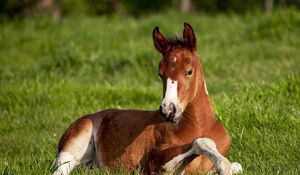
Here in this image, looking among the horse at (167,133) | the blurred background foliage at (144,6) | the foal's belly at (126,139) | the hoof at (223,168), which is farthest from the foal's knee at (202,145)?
the blurred background foliage at (144,6)

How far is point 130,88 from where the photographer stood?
1134 cm

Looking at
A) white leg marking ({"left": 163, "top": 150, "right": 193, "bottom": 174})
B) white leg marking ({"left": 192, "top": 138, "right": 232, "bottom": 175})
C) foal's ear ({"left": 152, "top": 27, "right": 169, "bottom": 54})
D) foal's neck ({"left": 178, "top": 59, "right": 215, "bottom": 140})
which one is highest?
foal's ear ({"left": 152, "top": 27, "right": 169, "bottom": 54})

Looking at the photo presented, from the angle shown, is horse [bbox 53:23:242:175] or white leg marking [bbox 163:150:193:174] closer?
horse [bbox 53:23:242:175]

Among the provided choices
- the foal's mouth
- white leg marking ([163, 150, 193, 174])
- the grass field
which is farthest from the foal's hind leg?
the foal's mouth

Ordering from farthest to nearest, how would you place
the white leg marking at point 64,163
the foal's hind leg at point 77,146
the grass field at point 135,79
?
1. the grass field at point 135,79
2. the foal's hind leg at point 77,146
3. the white leg marking at point 64,163

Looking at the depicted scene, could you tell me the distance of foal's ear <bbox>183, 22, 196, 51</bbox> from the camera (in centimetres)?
666

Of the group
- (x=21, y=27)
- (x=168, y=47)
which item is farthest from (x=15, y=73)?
(x=168, y=47)

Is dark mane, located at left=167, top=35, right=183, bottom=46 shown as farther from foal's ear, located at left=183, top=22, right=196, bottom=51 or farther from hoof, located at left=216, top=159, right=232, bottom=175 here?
hoof, located at left=216, top=159, right=232, bottom=175

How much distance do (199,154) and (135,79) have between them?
6515mm

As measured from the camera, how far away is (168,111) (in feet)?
20.5

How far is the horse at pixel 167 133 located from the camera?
21.1 feet

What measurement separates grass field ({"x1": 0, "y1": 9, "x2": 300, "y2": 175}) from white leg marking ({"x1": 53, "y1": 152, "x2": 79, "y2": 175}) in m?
0.15

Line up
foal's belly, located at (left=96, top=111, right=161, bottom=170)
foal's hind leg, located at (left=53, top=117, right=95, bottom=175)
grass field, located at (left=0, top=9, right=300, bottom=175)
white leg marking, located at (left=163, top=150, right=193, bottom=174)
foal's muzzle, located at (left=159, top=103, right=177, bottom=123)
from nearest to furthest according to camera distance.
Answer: foal's muzzle, located at (left=159, top=103, right=177, bottom=123), white leg marking, located at (left=163, top=150, right=193, bottom=174), foal's belly, located at (left=96, top=111, right=161, bottom=170), foal's hind leg, located at (left=53, top=117, right=95, bottom=175), grass field, located at (left=0, top=9, right=300, bottom=175)

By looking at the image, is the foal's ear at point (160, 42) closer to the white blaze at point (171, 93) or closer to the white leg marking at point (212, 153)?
the white blaze at point (171, 93)
